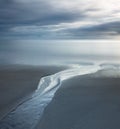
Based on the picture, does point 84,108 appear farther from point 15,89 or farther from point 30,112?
point 15,89

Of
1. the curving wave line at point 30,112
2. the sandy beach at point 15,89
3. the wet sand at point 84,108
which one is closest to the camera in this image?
the wet sand at point 84,108

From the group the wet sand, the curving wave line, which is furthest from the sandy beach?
the wet sand

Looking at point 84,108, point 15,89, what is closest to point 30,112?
point 84,108

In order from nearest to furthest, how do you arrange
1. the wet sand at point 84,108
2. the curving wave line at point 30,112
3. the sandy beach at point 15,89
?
1. the wet sand at point 84,108
2. the curving wave line at point 30,112
3. the sandy beach at point 15,89

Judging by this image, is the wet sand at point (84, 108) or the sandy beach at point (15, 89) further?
the sandy beach at point (15, 89)

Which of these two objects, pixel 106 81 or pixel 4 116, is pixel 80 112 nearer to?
pixel 4 116

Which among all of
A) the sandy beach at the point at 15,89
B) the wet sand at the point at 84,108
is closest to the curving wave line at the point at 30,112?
the wet sand at the point at 84,108

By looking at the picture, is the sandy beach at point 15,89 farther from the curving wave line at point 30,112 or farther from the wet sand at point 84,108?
the wet sand at point 84,108

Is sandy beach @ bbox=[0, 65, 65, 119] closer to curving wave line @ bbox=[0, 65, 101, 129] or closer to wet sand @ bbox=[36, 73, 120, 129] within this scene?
curving wave line @ bbox=[0, 65, 101, 129]
